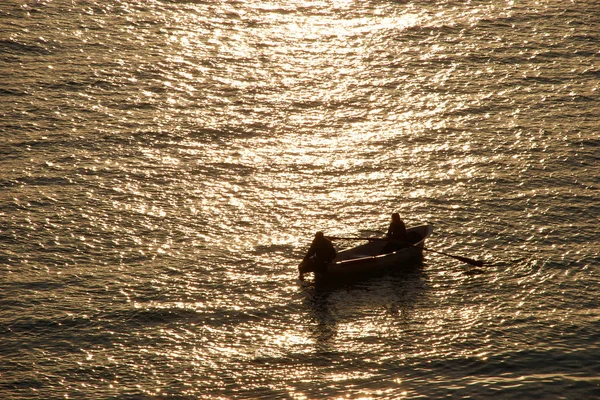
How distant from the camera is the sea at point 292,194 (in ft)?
78.0

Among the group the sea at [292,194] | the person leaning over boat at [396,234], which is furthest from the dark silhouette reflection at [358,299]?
the person leaning over boat at [396,234]

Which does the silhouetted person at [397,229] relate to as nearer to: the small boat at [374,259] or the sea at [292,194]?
the small boat at [374,259]

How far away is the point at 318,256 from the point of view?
26750 mm

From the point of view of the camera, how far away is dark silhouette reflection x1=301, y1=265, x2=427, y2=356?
2545cm

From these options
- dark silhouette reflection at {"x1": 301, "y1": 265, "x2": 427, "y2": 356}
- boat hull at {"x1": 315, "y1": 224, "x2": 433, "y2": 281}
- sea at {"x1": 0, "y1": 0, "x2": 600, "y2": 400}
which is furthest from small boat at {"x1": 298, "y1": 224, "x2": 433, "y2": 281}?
sea at {"x1": 0, "y1": 0, "x2": 600, "y2": 400}

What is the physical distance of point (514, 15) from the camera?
4756 centimetres

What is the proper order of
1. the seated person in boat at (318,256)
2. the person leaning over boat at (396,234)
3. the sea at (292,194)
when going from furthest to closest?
the person leaning over boat at (396,234) < the seated person in boat at (318,256) < the sea at (292,194)

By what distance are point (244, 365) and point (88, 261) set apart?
794 cm

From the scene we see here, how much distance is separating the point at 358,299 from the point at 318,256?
189 centimetres

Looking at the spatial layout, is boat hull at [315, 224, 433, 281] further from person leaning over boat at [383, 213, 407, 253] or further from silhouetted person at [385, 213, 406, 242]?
silhouetted person at [385, 213, 406, 242]

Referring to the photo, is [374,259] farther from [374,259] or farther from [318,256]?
[318,256]

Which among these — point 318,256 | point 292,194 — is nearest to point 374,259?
point 318,256

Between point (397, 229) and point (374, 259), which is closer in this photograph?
point (374, 259)

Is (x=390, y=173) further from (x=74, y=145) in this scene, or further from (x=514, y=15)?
(x=514, y=15)
